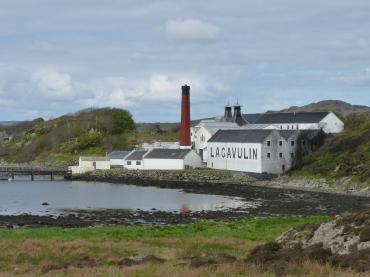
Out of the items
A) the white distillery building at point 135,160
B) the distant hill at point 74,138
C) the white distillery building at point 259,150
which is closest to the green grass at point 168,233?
the white distillery building at point 259,150

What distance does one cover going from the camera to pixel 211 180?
83.8 meters

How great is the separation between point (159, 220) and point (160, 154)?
176 feet

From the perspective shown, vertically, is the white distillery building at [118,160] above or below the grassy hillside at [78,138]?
below

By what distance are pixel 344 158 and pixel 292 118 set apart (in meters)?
29.7

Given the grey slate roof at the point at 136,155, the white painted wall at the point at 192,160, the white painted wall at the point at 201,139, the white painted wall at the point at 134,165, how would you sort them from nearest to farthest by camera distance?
1. the white painted wall at the point at 192,160
2. the white painted wall at the point at 134,165
3. the grey slate roof at the point at 136,155
4. the white painted wall at the point at 201,139

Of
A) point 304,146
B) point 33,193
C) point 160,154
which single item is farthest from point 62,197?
point 304,146

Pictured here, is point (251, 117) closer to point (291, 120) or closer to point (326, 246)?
point (291, 120)

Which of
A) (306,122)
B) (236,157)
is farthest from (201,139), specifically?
(306,122)

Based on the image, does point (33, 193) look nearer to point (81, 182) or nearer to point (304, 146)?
point (81, 182)

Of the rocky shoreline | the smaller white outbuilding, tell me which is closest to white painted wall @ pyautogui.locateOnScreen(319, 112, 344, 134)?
the rocky shoreline

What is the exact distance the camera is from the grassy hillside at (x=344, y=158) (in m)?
73.0

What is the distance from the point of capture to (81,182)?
89.4 m

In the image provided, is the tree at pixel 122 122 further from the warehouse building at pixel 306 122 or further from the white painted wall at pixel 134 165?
the white painted wall at pixel 134 165

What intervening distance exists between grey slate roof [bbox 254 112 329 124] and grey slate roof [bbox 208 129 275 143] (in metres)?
13.5
